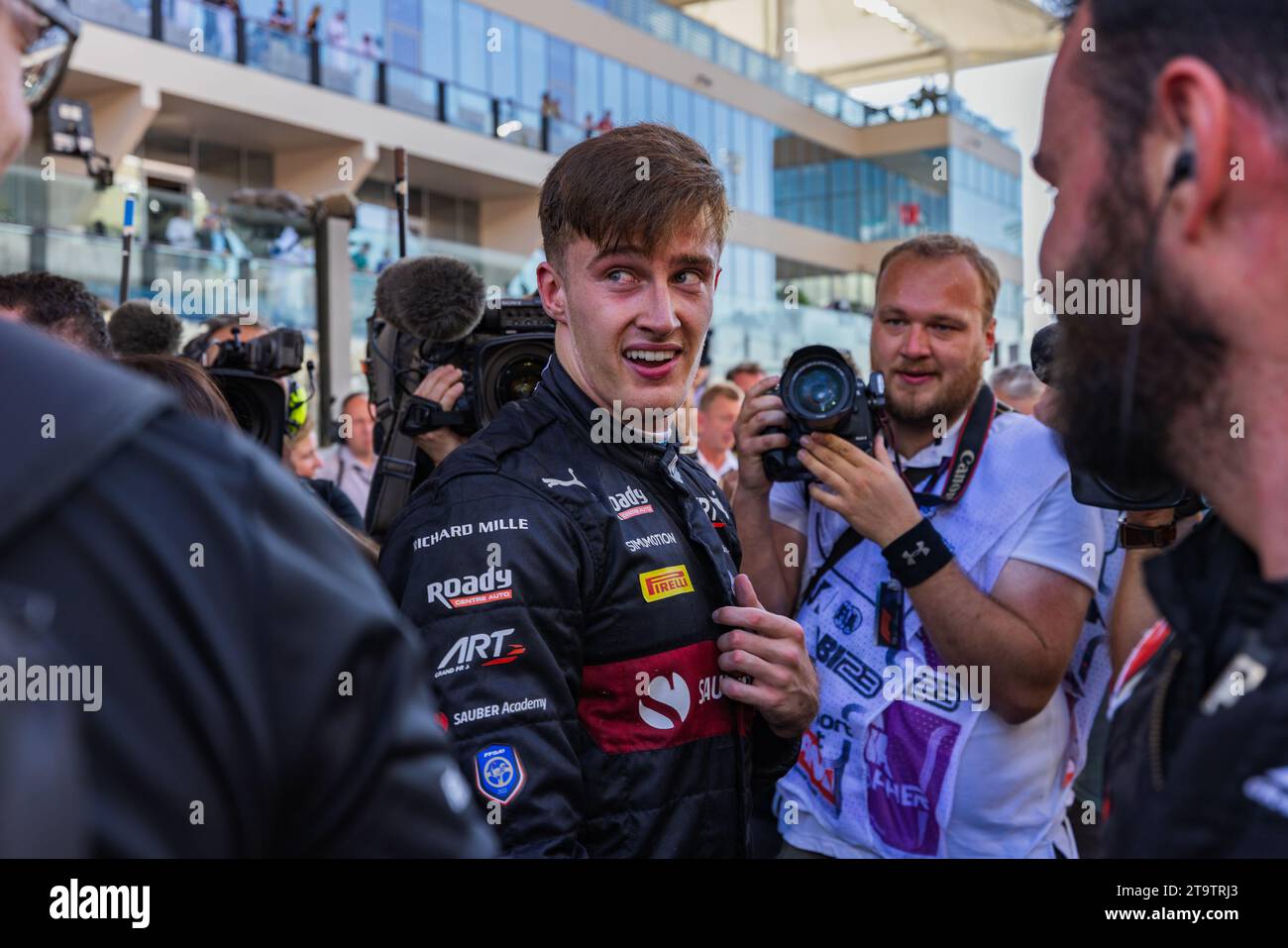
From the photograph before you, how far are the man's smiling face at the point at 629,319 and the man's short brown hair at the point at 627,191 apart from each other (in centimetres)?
2

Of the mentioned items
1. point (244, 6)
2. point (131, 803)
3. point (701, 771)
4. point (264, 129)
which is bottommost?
point (701, 771)

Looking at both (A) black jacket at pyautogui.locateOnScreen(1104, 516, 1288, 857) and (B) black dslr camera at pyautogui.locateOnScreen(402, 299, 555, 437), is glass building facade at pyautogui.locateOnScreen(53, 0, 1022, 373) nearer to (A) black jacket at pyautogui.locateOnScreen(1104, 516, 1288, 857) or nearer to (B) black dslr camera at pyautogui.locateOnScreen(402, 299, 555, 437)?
(B) black dslr camera at pyautogui.locateOnScreen(402, 299, 555, 437)

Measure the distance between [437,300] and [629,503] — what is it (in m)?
1.40

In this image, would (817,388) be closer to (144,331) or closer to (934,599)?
(934,599)

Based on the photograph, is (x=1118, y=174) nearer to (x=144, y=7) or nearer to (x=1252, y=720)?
(x=1252, y=720)

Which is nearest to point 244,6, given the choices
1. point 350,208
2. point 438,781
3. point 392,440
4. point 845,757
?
point 350,208

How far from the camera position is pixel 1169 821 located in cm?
95

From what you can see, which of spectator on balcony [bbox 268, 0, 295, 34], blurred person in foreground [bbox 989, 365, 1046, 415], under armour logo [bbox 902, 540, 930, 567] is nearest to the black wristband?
under armour logo [bbox 902, 540, 930, 567]

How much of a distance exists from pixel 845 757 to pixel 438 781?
2005mm

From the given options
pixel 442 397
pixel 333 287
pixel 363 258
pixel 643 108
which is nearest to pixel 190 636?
pixel 442 397

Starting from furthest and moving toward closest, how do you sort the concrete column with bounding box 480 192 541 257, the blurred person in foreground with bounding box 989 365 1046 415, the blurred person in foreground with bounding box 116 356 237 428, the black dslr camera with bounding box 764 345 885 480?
the concrete column with bounding box 480 192 541 257 < the blurred person in foreground with bounding box 989 365 1046 415 < the black dslr camera with bounding box 764 345 885 480 < the blurred person in foreground with bounding box 116 356 237 428

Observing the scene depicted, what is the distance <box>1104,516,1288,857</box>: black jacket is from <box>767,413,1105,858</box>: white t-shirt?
4.57ft

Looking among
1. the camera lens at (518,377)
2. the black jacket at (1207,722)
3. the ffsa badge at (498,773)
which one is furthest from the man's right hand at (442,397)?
the black jacket at (1207,722)

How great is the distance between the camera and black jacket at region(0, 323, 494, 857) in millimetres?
627
